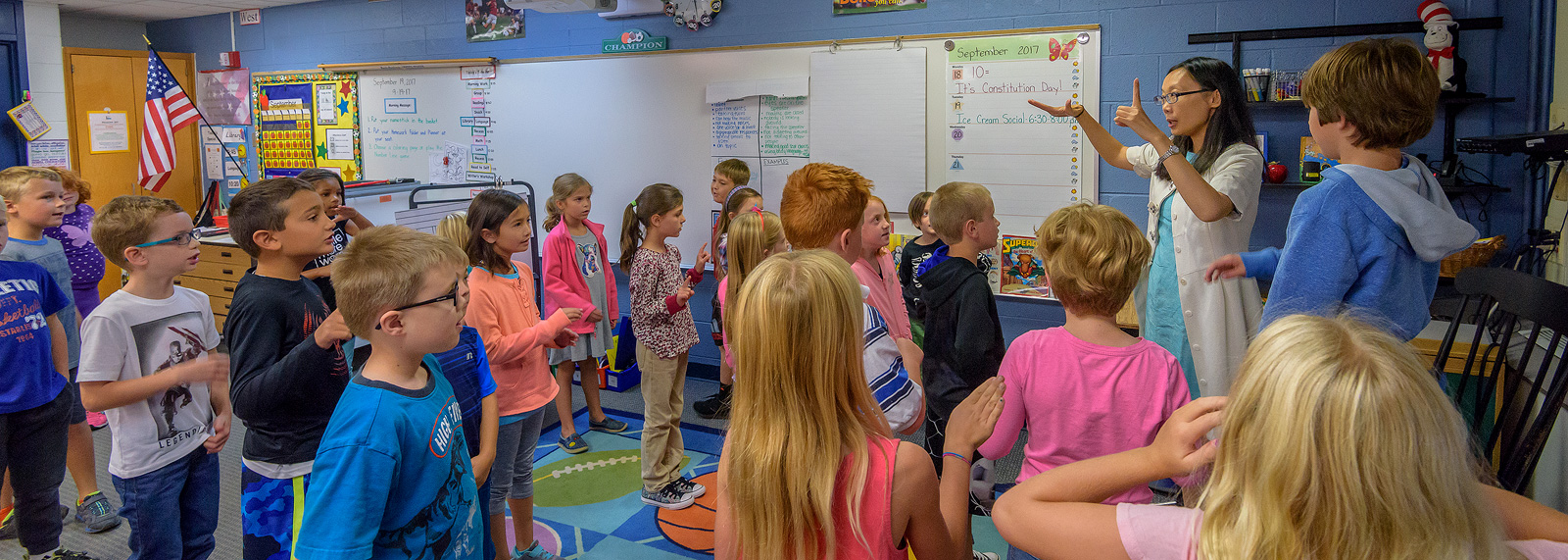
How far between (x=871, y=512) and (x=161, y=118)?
18.2ft

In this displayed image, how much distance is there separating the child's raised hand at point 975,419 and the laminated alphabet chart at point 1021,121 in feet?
9.35

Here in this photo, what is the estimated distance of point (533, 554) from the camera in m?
2.52

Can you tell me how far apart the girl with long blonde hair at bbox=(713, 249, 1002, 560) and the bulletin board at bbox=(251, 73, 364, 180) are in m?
5.68

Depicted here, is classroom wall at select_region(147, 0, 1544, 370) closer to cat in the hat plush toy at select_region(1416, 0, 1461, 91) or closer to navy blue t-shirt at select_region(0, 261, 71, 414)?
cat in the hat plush toy at select_region(1416, 0, 1461, 91)

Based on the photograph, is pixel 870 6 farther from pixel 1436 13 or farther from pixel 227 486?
pixel 227 486

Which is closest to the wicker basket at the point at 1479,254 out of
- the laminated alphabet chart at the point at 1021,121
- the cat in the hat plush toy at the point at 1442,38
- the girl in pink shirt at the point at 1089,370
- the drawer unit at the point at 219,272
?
the cat in the hat plush toy at the point at 1442,38

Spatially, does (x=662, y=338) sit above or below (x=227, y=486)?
above

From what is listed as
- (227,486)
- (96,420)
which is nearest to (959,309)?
(227,486)

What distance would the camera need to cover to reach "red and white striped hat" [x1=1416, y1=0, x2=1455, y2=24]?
9.98 feet

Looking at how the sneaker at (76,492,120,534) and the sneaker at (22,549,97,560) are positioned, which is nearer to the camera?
the sneaker at (22,549,97,560)

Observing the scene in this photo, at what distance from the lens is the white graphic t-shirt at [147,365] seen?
2039 millimetres

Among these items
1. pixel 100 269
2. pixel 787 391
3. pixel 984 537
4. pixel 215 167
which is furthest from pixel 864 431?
pixel 215 167

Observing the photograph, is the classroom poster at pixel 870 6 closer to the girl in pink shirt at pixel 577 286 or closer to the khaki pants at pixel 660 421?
the girl in pink shirt at pixel 577 286

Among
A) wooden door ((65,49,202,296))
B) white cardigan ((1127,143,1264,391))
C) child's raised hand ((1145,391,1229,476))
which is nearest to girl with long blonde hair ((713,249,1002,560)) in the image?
child's raised hand ((1145,391,1229,476))
